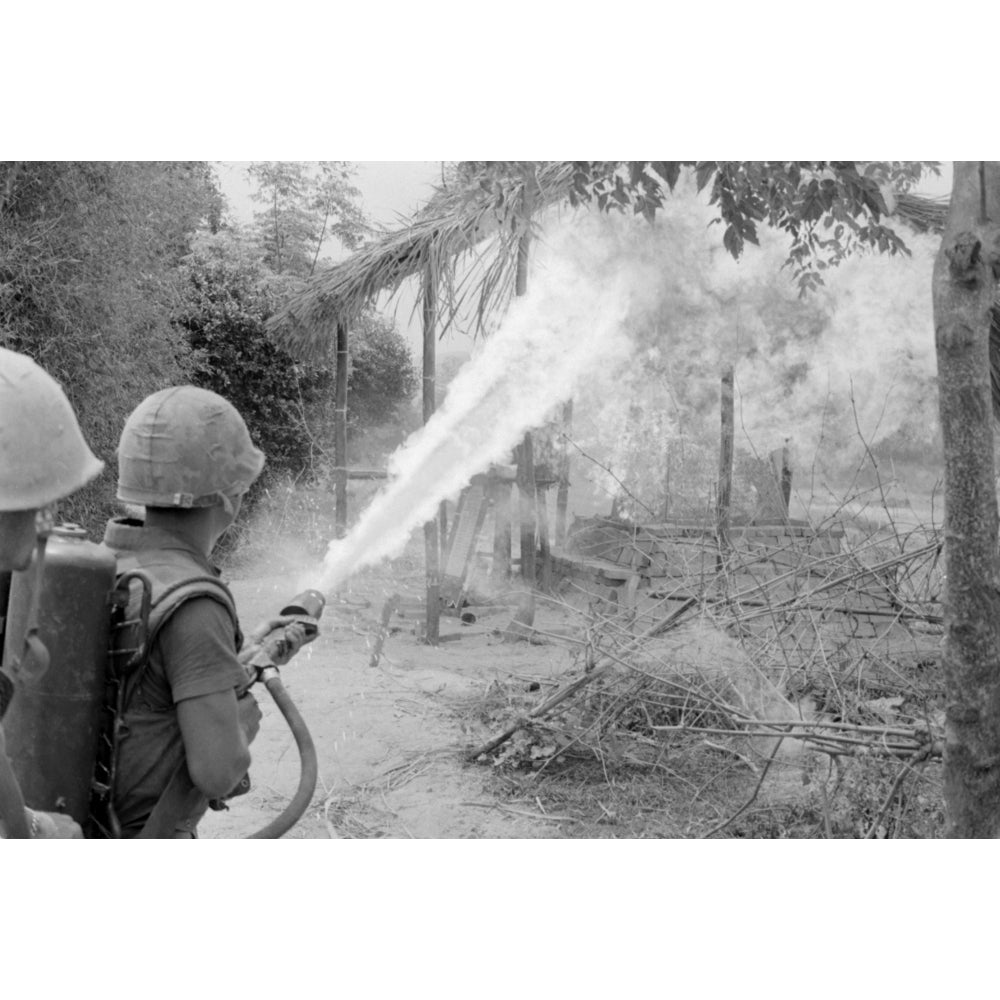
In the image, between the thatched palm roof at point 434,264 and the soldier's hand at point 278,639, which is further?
the thatched palm roof at point 434,264

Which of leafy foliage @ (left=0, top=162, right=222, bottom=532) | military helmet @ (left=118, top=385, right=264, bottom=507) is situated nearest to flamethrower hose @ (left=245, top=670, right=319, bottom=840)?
military helmet @ (left=118, top=385, right=264, bottom=507)

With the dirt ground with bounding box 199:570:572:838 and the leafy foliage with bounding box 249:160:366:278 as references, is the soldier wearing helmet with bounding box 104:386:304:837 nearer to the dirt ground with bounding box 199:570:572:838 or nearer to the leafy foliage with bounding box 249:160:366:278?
the dirt ground with bounding box 199:570:572:838

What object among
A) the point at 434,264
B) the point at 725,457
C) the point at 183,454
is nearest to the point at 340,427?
the point at 434,264

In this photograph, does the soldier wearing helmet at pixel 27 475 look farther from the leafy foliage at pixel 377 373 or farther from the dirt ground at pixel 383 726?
the leafy foliage at pixel 377 373

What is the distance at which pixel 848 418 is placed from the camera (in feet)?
13.6

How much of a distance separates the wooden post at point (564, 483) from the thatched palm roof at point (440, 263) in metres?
0.54

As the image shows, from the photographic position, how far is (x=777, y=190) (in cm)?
361

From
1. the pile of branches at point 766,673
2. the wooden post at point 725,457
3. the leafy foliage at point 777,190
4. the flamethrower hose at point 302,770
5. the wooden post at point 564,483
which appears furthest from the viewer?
the wooden post at point 564,483

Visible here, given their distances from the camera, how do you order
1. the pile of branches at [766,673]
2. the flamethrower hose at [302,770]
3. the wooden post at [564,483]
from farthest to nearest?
the wooden post at [564,483], the pile of branches at [766,673], the flamethrower hose at [302,770]

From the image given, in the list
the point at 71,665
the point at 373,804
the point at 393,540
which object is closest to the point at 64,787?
the point at 71,665

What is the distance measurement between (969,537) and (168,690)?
7.48ft

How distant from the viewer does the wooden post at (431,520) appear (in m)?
4.11

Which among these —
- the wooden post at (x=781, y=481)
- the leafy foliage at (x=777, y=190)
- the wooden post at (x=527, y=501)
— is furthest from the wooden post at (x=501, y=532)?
the leafy foliage at (x=777, y=190)

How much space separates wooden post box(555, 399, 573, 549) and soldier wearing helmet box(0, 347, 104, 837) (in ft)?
8.62
